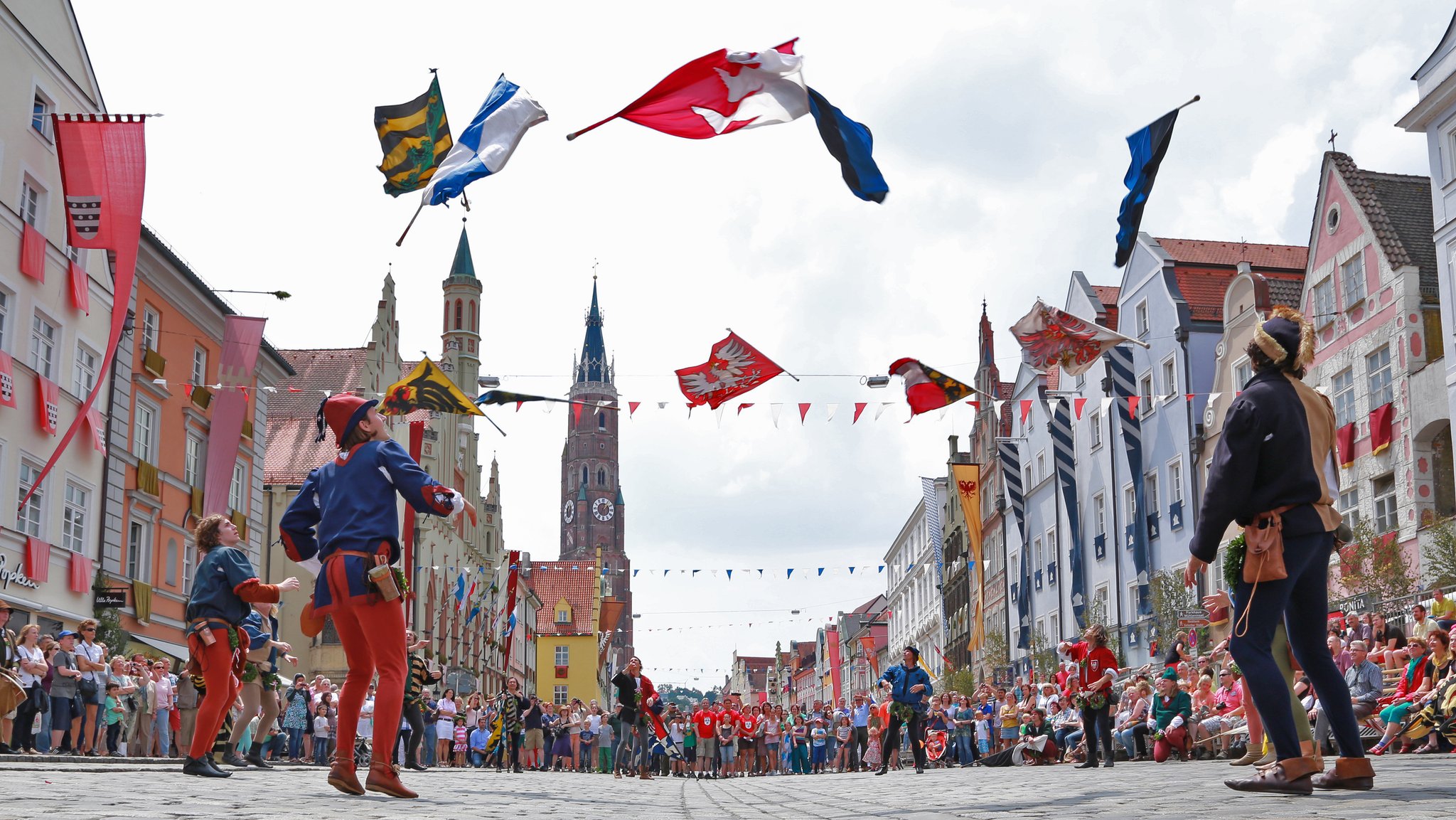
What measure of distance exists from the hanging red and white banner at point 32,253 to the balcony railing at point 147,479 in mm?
6241

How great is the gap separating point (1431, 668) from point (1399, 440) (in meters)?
16.6

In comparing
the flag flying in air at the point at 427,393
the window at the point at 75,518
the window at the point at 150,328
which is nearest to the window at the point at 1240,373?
the flag flying in air at the point at 427,393

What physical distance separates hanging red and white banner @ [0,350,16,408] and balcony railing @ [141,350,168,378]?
6.51 m

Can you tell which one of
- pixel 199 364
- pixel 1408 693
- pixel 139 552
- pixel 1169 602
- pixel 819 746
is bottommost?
pixel 819 746

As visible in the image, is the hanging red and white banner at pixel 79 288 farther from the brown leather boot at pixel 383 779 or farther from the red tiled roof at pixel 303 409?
the brown leather boot at pixel 383 779

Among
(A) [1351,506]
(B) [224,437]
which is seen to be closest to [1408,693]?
(A) [1351,506]

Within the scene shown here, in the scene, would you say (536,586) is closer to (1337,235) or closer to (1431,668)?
(1337,235)

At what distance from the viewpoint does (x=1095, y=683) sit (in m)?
14.8

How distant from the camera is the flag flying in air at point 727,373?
23.1 metres

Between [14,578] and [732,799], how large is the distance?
21034mm

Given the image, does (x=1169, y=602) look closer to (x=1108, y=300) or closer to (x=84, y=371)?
(x=1108, y=300)

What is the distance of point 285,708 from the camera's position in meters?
25.4

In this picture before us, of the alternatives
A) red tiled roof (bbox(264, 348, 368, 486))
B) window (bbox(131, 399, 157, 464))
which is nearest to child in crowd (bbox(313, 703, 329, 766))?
window (bbox(131, 399, 157, 464))

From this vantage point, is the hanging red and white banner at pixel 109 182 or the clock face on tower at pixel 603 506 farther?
the clock face on tower at pixel 603 506
